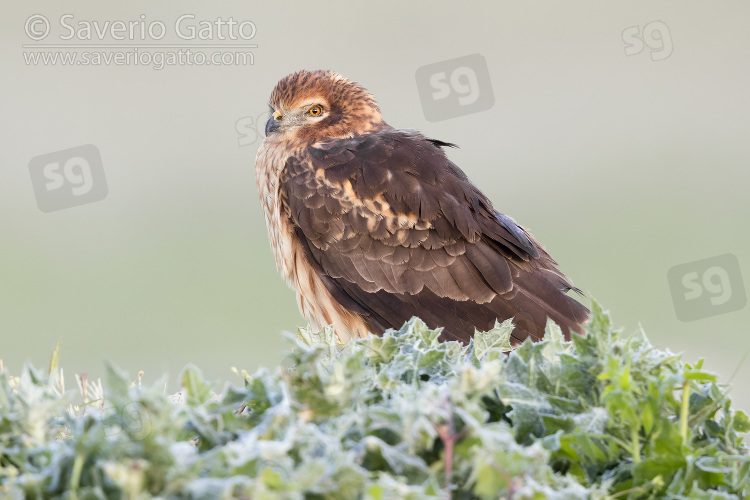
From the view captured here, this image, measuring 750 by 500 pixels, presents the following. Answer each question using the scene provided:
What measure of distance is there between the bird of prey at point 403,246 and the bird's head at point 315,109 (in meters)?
0.28

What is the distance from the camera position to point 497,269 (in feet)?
13.7

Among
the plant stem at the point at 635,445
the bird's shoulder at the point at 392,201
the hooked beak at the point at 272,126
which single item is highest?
the hooked beak at the point at 272,126

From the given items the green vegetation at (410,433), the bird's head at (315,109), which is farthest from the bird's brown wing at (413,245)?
the green vegetation at (410,433)

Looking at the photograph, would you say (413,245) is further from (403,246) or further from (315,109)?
(315,109)

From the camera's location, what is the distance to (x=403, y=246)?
430 centimetres

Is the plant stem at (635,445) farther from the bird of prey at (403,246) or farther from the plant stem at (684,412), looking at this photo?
the bird of prey at (403,246)

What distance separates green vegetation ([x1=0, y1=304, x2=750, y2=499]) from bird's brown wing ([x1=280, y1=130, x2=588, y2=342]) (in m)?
2.38

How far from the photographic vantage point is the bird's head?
4.87 meters

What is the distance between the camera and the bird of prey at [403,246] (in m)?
4.17

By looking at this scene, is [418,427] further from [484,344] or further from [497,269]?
[497,269]

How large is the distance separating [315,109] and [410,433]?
151 inches

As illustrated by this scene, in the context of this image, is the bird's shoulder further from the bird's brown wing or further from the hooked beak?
the hooked beak

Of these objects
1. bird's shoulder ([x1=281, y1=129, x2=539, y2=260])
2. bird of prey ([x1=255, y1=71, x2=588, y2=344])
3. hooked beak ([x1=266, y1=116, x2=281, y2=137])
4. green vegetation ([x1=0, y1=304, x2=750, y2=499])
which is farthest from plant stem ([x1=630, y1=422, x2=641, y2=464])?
hooked beak ([x1=266, y1=116, x2=281, y2=137])

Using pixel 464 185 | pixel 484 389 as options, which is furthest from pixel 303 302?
pixel 484 389
